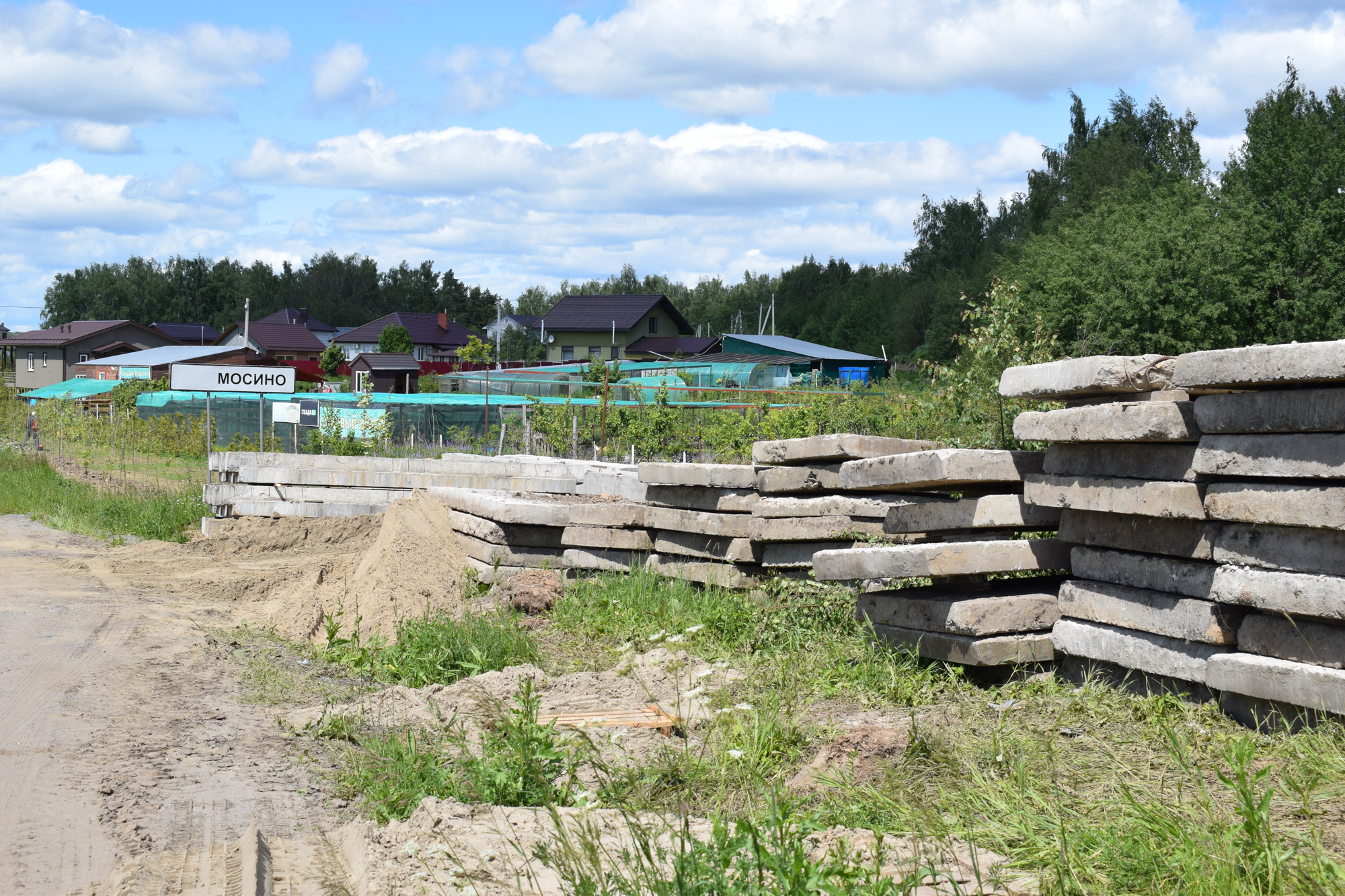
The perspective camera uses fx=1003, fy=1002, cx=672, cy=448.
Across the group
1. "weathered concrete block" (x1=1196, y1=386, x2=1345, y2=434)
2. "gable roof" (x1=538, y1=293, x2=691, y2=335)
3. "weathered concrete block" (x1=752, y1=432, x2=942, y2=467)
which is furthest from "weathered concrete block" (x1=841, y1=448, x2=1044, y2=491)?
"gable roof" (x1=538, y1=293, x2=691, y2=335)

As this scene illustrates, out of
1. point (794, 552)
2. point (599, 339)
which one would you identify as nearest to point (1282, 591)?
point (794, 552)

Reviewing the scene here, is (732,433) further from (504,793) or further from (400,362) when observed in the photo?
(400,362)

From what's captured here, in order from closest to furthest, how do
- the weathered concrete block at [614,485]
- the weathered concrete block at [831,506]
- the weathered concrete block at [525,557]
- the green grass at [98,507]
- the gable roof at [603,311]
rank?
the weathered concrete block at [831,506] < the weathered concrete block at [525,557] < the weathered concrete block at [614,485] < the green grass at [98,507] < the gable roof at [603,311]

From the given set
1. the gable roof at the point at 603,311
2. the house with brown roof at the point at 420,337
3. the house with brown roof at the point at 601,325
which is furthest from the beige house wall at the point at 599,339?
the house with brown roof at the point at 420,337

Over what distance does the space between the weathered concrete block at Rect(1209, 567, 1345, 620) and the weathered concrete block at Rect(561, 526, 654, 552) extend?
5.06m

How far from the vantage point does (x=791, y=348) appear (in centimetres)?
6219

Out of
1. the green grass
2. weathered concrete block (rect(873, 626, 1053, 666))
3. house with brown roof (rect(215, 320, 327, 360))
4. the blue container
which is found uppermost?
house with brown roof (rect(215, 320, 327, 360))

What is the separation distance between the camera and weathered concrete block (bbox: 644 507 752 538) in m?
8.01

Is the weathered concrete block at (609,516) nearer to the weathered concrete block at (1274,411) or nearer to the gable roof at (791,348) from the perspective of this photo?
the weathered concrete block at (1274,411)

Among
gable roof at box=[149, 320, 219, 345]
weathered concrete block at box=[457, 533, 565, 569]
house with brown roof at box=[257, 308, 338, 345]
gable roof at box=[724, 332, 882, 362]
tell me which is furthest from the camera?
house with brown roof at box=[257, 308, 338, 345]

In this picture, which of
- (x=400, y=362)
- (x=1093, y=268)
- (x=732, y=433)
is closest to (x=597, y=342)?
(x=400, y=362)

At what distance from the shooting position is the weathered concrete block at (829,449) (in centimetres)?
704

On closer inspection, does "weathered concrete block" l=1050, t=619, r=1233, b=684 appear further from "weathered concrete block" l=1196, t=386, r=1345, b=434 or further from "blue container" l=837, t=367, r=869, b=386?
"blue container" l=837, t=367, r=869, b=386

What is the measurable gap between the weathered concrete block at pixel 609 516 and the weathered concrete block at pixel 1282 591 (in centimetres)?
506
